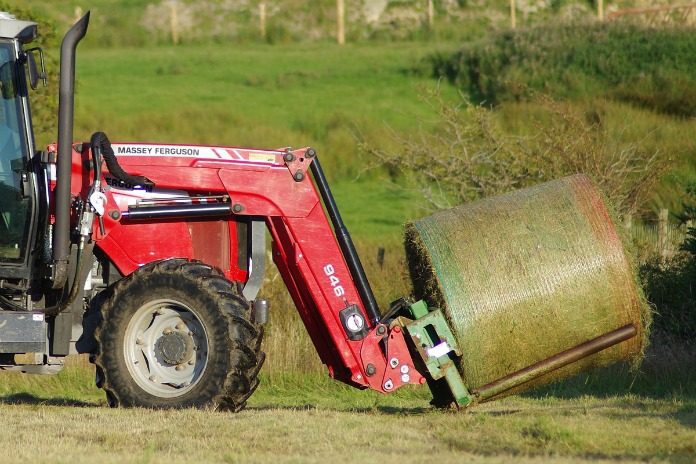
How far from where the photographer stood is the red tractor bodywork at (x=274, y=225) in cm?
1055

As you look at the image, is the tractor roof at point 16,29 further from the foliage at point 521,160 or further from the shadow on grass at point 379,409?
the foliage at point 521,160

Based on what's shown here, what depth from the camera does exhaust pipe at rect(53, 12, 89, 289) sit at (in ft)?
33.4

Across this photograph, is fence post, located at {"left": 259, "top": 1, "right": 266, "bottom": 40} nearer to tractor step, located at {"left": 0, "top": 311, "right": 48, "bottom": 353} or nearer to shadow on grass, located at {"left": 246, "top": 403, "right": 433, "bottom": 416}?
shadow on grass, located at {"left": 246, "top": 403, "right": 433, "bottom": 416}

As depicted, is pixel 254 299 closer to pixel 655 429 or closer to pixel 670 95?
pixel 655 429

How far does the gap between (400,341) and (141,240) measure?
200 cm

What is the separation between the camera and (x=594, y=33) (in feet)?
135

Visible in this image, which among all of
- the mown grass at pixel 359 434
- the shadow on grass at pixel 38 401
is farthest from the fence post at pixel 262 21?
the mown grass at pixel 359 434

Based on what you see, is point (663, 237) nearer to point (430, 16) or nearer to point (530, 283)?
point (530, 283)

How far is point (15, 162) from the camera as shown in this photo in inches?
419

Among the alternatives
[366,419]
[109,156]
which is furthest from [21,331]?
[366,419]

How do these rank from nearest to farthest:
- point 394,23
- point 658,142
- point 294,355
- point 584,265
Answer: point 584,265
point 294,355
point 658,142
point 394,23

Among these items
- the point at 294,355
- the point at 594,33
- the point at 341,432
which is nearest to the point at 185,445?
the point at 341,432

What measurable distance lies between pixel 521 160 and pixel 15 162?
9.77 metres

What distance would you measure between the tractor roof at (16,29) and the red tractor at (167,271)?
0.04 ft
